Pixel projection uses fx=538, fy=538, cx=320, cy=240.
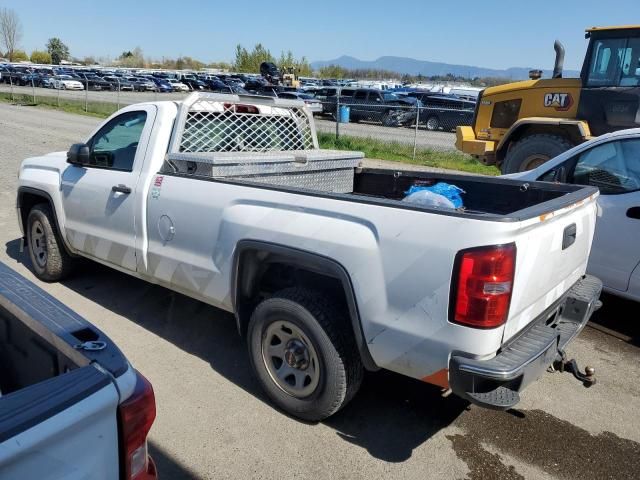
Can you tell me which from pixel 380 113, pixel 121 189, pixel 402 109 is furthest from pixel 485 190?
pixel 380 113

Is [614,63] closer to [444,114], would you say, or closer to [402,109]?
[444,114]

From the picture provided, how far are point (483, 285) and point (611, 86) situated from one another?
25.7ft

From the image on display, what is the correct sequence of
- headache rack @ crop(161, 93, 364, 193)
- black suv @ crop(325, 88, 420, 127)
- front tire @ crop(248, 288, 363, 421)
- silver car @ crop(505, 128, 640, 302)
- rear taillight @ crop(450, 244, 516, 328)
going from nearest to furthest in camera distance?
1. rear taillight @ crop(450, 244, 516, 328)
2. front tire @ crop(248, 288, 363, 421)
3. headache rack @ crop(161, 93, 364, 193)
4. silver car @ crop(505, 128, 640, 302)
5. black suv @ crop(325, 88, 420, 127)

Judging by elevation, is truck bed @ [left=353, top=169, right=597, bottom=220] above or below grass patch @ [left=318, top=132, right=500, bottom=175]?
above

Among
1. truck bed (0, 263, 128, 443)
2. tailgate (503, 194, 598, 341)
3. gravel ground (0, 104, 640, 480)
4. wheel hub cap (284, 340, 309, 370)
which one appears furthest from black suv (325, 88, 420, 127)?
truck bed (0, 263, 128, 443)

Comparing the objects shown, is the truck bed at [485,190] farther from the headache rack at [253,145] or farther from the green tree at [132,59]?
the green tree at [132,59]

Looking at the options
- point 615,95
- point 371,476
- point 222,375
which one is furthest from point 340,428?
point 615,95

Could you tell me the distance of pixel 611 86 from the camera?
8.69 meters

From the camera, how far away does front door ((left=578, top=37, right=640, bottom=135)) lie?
841 centimetres

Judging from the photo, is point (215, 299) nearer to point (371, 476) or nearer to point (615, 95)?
point (371, 476)

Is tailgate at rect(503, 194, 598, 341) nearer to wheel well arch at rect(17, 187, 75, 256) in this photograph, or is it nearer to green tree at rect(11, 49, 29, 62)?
wheel well arch at rect(17, 187, 75, 256)

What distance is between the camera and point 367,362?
2961 millimetres

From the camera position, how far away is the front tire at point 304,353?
3055 mm

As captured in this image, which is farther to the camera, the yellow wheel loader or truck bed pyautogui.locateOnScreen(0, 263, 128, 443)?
the yellow wheel loader
